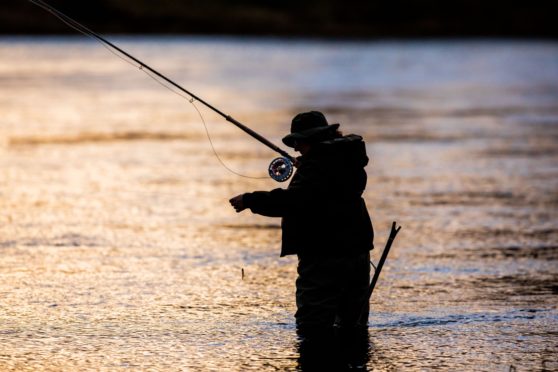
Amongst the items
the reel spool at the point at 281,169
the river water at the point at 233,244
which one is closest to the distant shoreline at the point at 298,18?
the river water at the point at 233,244

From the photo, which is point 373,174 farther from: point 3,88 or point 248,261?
point 3,88

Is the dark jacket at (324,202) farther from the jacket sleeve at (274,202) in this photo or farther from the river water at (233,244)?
the river water at (233,244)

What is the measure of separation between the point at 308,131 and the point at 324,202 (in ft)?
1.29

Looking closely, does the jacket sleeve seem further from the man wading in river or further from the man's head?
the man's head

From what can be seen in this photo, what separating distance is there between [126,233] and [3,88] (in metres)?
22.5

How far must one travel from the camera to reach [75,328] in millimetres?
7730

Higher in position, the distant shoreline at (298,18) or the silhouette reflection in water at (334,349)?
the distant shoreline at (298,18)

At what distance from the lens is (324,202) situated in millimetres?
7434

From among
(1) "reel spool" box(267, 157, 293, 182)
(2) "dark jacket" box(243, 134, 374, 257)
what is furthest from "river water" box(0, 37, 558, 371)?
(1) "reel spool" box(267, 157, 293, 182)

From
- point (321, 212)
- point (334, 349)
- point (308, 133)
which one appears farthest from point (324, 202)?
point (334, 349)

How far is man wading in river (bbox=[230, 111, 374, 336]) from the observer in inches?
292

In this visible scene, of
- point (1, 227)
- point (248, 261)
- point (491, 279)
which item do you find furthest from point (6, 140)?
point (491, 279)

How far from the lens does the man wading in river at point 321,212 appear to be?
741 cm

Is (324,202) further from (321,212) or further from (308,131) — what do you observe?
(308,131)
